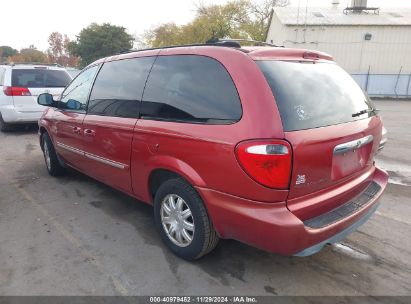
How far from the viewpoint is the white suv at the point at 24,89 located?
855 centimetres

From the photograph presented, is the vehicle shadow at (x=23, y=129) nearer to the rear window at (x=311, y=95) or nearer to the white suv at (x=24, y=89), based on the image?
the white suv at (x=24, y=89)

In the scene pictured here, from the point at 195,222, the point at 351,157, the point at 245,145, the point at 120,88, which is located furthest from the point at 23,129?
the point at 351,157

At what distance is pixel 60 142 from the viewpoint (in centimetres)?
488

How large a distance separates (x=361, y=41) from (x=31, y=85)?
992 inches

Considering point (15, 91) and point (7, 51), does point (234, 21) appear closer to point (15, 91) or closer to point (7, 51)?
→ point (15, 91)

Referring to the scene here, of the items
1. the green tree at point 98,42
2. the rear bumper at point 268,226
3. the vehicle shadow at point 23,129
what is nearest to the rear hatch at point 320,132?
the rear bumper at point 268,226

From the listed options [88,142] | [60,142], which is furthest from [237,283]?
[60,142]

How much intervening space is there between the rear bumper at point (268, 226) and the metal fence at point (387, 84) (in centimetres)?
2499

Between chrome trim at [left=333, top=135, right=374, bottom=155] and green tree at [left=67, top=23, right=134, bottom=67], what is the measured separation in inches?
1899

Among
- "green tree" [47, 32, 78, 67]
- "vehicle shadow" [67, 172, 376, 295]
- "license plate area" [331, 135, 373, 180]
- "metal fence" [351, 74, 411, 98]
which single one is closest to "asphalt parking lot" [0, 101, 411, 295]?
"vehicle shadow" [67, 172, 376, 295]

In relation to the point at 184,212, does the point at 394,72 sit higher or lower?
higher

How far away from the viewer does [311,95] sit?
264 centimetres

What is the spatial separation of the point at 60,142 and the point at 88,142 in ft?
3.39

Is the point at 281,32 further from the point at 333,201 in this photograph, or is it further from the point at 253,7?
the point at 333,201
